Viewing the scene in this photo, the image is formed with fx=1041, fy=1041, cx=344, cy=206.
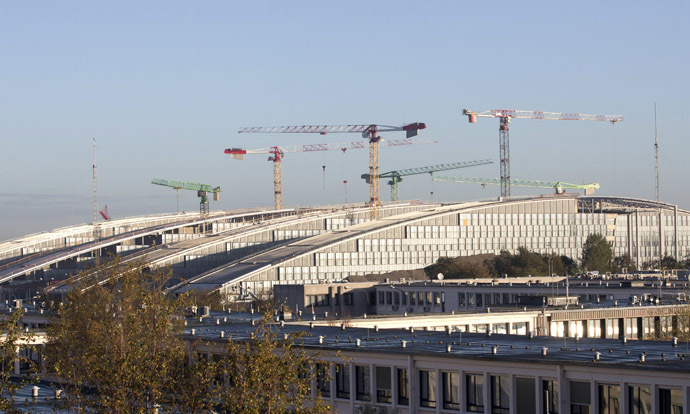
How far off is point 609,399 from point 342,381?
1026cm

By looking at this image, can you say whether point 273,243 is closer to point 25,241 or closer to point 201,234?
point 201,234

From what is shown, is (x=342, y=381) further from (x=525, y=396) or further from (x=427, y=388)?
(x=525, y=396)

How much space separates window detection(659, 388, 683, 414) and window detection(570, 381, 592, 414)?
2.14m

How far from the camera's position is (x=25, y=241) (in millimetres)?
169500

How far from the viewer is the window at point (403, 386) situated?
33.9 meters

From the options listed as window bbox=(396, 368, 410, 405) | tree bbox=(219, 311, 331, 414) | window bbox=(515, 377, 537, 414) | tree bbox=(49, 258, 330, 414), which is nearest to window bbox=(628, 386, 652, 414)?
window bbox=(515, 377, 537, 414)

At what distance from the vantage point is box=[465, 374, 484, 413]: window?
3175cm

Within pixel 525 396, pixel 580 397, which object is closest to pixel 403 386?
pixel 525 396

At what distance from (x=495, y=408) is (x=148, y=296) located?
434 inches

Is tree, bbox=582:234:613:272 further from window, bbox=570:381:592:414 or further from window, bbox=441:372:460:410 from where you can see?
window, bbox=570:381:592:414

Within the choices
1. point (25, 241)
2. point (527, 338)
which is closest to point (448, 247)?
point (25, 241)

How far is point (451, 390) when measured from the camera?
A: 107 ft

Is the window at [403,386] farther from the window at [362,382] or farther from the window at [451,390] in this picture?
the window at [451,390]

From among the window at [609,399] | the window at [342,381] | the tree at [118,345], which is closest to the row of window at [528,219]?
the window at [342,381]
